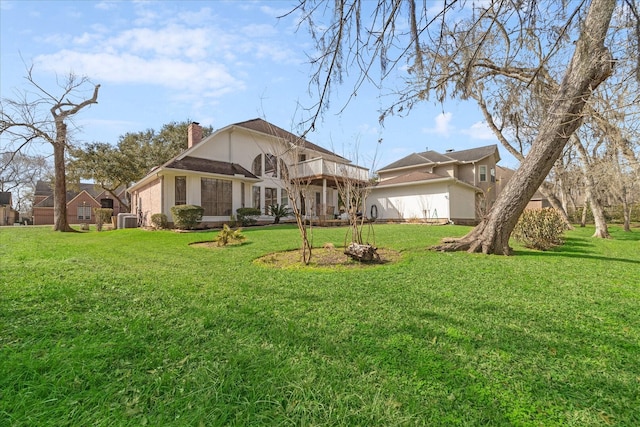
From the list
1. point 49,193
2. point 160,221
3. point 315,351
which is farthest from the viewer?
point 49,193

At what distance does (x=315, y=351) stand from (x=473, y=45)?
4356 mm

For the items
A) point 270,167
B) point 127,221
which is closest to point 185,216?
point 270,167

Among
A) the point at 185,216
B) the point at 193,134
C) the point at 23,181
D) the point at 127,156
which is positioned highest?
the point at 23,181

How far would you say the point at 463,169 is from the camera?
80.2 feet

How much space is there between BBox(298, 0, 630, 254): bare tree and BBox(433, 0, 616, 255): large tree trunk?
0.02 m

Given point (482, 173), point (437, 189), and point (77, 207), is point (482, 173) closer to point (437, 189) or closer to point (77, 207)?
point (437, 189)

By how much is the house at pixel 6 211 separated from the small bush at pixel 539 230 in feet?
161

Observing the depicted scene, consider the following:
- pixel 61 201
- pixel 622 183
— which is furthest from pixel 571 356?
pixel 61 201

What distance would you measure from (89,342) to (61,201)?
17631 mm

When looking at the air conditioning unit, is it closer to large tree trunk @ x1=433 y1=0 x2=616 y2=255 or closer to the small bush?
large tree trunk @ x1=433 y1=0 x2=616 y2=255

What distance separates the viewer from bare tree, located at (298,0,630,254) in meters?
A: 2.80

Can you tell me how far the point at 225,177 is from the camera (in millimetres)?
15109

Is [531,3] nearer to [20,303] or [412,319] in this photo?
[412,319]

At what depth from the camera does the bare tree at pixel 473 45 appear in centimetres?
280
